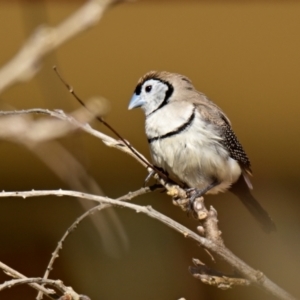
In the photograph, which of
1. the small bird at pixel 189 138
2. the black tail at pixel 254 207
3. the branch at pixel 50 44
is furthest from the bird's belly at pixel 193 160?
the branch at pixel 50 44

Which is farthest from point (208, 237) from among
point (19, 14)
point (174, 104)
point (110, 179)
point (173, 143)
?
point (110, 179)

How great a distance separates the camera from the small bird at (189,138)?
83.5 inches

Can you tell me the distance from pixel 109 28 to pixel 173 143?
1.25 metres

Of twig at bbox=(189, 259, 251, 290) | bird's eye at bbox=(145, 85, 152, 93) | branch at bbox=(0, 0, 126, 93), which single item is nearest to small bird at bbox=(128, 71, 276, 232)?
bird's eye at bbox=(145, 85, 152, 93)

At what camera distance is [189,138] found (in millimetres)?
2129

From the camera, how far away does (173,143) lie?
2.10 meters

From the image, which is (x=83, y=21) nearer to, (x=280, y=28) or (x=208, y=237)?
(x=208, y=237)

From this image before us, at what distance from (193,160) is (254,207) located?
1.32 ft

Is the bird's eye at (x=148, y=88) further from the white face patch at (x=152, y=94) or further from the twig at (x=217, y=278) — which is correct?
the twig at (x=217, y=278)

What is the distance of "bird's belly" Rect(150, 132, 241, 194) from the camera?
211cm

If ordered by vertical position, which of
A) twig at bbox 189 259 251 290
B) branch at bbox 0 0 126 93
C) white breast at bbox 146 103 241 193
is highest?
branch at bbox 0 0 126 93

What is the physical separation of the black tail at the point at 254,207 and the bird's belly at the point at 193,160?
195 mm

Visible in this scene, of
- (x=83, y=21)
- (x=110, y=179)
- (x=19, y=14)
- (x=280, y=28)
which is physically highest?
(x=19, y=14)

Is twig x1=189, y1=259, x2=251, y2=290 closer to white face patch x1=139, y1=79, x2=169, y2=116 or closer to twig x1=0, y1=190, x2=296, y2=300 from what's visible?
twig x1=0, y1=190, x2=296, y2=300
